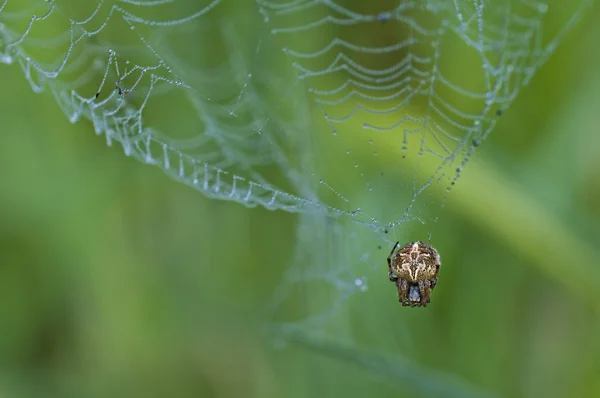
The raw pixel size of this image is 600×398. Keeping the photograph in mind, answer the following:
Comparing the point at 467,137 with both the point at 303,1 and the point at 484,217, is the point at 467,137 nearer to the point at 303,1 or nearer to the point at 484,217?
the point at 484,217

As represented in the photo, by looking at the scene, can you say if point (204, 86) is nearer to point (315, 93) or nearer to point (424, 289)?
point (315, 93)

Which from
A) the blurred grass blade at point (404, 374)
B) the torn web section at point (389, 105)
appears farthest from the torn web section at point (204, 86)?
the blurred grass blade at point (404, 374)

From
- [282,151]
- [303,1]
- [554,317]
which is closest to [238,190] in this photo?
[282,151]

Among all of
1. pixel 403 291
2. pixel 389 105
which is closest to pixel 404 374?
pixel 403 291

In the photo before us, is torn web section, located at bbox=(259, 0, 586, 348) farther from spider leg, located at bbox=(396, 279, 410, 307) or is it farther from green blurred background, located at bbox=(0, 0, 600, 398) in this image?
spider leg, located at bbox=(396, 279, 410, 307)

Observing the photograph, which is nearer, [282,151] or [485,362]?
[485,362]
